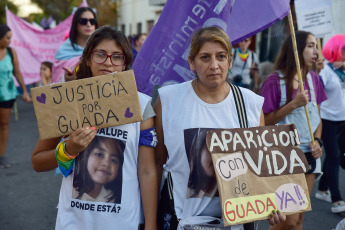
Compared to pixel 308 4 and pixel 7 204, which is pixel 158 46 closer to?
pixel 308 4

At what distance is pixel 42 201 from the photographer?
5.17 m

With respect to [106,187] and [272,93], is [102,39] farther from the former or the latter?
[272,93]

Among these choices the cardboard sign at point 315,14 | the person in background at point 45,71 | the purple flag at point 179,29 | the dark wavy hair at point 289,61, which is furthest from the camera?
the person in background at point 45,71

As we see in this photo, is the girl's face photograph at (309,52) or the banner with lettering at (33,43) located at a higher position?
the banner with lettering at (33,43)

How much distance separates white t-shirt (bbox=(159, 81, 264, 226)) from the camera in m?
2.20

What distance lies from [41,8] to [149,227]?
3396 centimetres

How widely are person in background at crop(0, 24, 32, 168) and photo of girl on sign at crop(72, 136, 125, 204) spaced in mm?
4592

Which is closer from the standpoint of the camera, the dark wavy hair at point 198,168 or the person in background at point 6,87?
the dark wavy hair at point 198,168

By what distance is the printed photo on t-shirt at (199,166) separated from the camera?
219 centimetres

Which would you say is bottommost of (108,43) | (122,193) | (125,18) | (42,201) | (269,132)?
(42,201)

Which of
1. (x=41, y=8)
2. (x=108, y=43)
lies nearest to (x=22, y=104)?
(x=108, y=43)

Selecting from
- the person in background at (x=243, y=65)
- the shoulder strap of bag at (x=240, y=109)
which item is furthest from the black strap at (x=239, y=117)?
the person in background at (x=243, y=65)

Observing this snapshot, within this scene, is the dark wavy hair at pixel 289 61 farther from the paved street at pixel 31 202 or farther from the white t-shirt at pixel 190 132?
the paved street at pixel 31 202

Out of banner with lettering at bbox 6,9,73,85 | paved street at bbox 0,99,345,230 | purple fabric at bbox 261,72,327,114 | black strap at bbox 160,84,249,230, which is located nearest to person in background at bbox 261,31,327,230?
purple fabric at bbox 261,72,327,114
